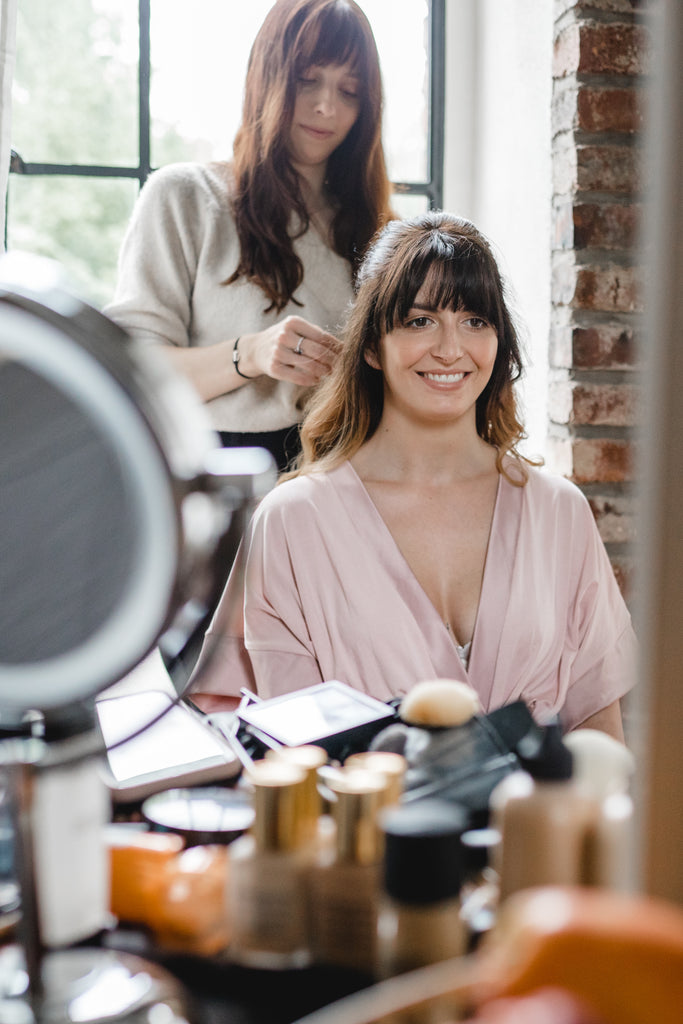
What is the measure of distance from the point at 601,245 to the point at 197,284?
2.52ft

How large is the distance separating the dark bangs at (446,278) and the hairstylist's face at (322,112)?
34 centimetres

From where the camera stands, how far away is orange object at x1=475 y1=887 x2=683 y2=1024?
37 cm

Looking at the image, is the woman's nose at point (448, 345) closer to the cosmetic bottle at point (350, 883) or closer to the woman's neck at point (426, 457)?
the woman's neck at point (426, 457)

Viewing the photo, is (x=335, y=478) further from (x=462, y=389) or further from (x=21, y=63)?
(x=21, y=63)

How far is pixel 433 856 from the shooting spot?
0.50 metres

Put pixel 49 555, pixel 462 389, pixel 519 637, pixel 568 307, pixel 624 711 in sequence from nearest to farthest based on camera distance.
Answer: pixel 49 555, pixel 519 637, pixel 462 389, pixel 624 711, pixel 568 307

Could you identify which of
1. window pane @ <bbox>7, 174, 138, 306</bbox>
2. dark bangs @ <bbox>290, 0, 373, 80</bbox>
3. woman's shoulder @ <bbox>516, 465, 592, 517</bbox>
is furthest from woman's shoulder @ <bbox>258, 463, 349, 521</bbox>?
window pane @ <bbox>7, 174, 138, 306</bbox>

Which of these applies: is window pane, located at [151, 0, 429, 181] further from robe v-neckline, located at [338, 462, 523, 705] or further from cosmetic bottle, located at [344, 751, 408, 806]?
cosmetic bottle, located at [344, 751, 408, 806]

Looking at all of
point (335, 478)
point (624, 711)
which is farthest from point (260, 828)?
point (624, 711)

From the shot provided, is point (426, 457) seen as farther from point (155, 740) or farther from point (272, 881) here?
point (272, 881)

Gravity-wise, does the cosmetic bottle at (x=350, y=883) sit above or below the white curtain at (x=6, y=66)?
below

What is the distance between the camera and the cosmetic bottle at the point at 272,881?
57cm

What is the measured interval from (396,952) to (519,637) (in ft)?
2.82

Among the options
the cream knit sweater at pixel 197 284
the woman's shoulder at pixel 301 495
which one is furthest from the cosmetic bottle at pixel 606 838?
the cream knit sweater at pixel 197 284
